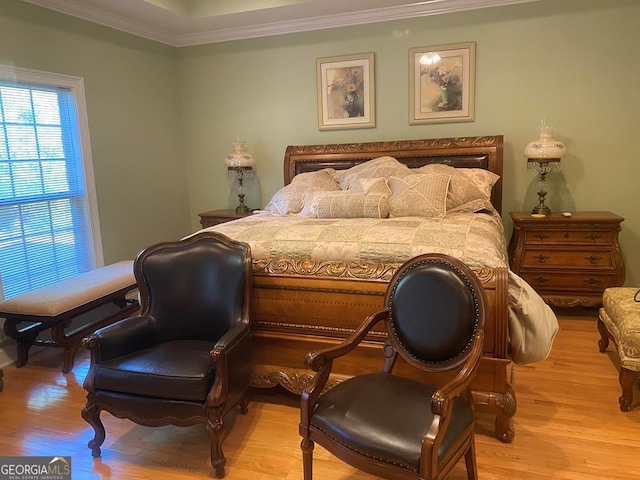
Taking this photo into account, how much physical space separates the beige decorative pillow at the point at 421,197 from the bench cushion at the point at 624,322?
120 cm

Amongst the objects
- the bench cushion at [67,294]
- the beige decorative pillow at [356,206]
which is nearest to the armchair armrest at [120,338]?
the bench cushion at [67,294]

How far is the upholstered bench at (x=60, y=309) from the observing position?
3.19m

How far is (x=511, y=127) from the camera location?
429 cm

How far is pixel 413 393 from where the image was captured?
74.3 inches

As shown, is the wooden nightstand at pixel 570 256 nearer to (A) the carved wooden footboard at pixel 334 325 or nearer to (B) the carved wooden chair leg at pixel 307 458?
(A) the carved wooden footboard at pixel 334 325

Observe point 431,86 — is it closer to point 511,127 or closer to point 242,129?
point 511,127

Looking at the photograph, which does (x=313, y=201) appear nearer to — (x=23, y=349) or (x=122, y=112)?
(x=122, y=112)

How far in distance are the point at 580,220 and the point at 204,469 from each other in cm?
329

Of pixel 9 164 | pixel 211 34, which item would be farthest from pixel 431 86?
pixel 9 164

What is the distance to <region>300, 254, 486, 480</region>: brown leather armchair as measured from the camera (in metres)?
1.60

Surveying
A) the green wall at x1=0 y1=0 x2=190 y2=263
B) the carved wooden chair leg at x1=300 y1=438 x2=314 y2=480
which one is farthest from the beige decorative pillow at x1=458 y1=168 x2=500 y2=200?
the green wall at x1=0 y1=0 x2=190 y2=263

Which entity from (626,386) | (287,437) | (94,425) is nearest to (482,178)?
(626,386)

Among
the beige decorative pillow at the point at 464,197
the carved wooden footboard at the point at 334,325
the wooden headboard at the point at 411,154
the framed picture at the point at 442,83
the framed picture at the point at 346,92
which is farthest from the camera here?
the framed picture at the point at 346,92

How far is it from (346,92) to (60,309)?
3.20m
